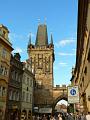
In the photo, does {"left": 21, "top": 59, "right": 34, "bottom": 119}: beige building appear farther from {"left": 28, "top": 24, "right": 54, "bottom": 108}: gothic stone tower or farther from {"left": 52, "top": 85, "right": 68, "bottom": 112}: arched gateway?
{"left": 52, "top": 85, "right": 68, "bottom": 112}: arched gateway

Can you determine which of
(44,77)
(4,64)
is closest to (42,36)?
(44,77)

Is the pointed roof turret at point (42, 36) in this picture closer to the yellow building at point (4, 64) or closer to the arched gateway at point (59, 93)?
the arched gateway at point (59, 93)

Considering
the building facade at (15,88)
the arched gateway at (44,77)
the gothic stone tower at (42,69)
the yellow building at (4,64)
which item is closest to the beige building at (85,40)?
the yellow building at (4,64)

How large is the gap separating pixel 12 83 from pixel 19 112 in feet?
22.9

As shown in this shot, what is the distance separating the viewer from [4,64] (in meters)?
37.8

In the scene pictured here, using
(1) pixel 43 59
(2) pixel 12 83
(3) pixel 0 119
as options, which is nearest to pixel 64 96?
(1) pixel 43 59

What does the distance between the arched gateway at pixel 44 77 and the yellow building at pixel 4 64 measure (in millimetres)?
29628

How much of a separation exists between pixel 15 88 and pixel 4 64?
723 centimetres

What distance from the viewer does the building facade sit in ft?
135

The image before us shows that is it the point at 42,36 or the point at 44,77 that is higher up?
the point at 42,36

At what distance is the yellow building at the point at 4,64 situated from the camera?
36.9 m

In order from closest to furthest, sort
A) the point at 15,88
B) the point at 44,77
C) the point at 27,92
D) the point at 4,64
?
1. the point at 4,64
2. the point at 15,88
3. the point at 27,92
4. the point at 44,77

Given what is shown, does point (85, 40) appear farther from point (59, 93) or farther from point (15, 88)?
point (59, 93)

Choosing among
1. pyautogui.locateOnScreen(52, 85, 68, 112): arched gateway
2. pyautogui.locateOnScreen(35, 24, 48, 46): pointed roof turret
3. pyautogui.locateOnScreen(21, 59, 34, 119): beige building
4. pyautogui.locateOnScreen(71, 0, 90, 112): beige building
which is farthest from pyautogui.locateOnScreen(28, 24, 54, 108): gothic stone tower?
pyautogui.locateOnScreen(71, 0, 90, 112): beige building
